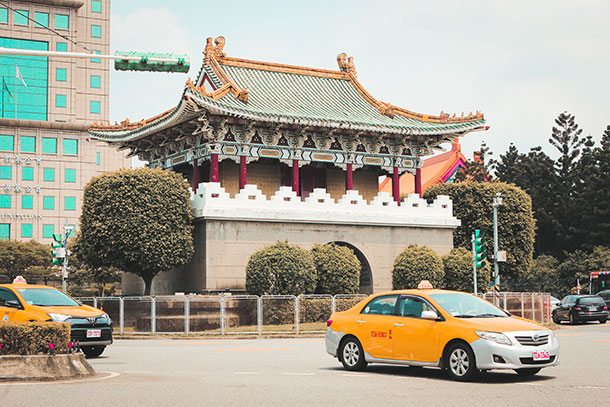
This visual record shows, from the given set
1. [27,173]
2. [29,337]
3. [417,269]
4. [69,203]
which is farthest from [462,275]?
[27,173]

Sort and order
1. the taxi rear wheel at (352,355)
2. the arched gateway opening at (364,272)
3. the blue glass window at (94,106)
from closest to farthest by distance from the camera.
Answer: the taxi rear wheel at (352,355)
the arched gateway opening at (364,272)
the blue glass window at (94,106)

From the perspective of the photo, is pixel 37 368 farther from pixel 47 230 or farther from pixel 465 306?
pixel 47 230

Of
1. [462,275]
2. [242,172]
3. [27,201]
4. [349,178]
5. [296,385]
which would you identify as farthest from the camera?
[27,201]

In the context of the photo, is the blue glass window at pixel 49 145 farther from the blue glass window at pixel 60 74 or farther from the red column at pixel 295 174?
the red column at pixel 295 174

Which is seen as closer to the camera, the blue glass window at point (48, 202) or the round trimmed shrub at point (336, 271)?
the round trimmed shrub at point (336, 271)

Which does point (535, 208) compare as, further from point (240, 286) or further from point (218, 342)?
point (218, 342)

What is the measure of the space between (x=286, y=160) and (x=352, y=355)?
71.6ft

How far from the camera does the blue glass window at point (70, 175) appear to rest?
83594mm

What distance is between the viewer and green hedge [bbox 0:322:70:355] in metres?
13.0

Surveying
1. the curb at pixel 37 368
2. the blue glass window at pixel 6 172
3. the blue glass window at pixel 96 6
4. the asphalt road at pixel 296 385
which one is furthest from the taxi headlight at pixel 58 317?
the blue glass window at pixel 96 6

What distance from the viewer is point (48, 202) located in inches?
3241

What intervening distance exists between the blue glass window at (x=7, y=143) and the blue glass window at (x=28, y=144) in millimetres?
770

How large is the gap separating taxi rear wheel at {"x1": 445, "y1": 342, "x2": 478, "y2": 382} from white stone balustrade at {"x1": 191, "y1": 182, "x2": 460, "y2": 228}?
19.6 meters

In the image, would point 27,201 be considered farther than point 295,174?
Yes
